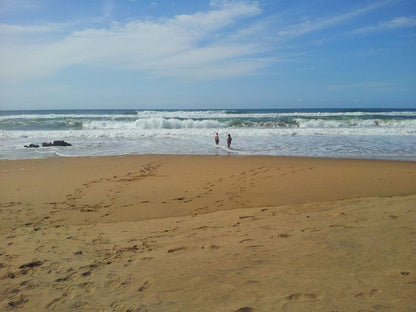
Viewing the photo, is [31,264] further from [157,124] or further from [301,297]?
[157,124]

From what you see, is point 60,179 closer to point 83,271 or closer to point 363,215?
point 83,271

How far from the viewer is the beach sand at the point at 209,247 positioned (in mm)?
2619

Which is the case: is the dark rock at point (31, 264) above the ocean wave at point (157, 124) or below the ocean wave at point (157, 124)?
below

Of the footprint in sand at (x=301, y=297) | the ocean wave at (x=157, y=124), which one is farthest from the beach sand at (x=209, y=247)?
the ocean wave at (x=157, y=124)

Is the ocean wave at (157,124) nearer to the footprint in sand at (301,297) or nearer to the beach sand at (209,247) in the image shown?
the beach sand at (209,247)

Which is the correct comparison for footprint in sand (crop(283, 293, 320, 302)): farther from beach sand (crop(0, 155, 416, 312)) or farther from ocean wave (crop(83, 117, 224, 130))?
ocean wave (crop(83, 117, 224, 130))

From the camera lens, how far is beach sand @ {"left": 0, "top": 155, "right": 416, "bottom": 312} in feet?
8.59

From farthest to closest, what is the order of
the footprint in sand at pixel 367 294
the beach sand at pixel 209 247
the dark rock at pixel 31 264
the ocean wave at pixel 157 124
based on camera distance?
the ocean wave at pixel 157 124 → the dark rock at pixel 31 264 → the beach sand at pixel 209 247 → the footprint in sand at pixel 367 294

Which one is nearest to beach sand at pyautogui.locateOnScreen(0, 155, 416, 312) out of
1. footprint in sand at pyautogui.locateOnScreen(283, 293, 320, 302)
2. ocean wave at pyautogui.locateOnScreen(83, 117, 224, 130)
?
footprint in sand at pyautogui.locateOnScreen(283, 293, 320, 302)

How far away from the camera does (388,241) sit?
11.4 ft

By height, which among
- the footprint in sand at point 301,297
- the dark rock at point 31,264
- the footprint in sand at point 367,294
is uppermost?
the footprint in sand at point 367,294

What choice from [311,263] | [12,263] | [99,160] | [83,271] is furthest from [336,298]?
[99,160]

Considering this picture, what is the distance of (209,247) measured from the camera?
3686 millimetres

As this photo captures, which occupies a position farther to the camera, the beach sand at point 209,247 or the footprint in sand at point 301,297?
the beach sand at point 209,247
